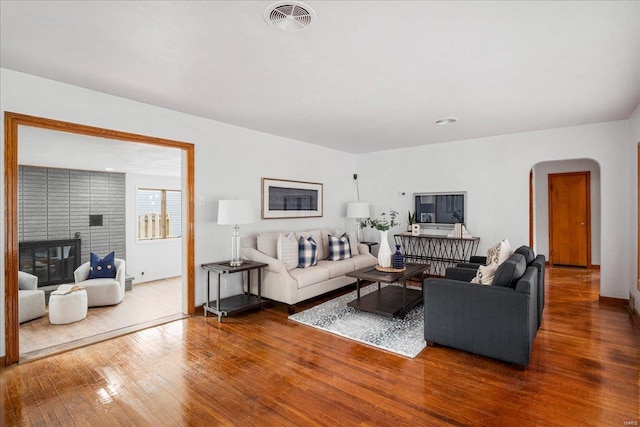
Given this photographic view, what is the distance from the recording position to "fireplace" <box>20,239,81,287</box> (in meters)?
5.32

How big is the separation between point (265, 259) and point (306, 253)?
1.92 feet

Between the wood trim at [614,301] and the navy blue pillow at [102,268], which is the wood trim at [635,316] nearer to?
the wood trim at [614,301]

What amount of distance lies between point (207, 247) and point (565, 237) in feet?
23.7

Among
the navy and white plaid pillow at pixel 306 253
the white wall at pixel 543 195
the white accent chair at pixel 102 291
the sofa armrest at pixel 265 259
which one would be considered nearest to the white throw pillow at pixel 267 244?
the sofa armrest at pixel 265 259

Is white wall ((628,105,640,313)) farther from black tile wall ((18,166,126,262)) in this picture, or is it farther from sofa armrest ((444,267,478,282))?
black tile wall ((18,166,126,262))

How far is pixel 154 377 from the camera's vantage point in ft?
8.23

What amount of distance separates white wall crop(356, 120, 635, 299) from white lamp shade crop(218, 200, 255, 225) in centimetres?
337

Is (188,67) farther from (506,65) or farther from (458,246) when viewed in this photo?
(458,246)

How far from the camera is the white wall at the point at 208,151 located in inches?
111

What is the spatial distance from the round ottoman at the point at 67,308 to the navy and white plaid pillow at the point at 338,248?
331cm

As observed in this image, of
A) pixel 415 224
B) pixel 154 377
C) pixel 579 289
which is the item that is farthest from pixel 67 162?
pixel 579 289

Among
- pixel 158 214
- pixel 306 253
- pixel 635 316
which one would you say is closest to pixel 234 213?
pixel 306 253

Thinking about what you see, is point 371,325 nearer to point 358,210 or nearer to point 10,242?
point 358,210

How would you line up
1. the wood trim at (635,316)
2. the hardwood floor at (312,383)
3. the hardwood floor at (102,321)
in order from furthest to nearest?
the wood trim at (635,316)
the hardwood floor at (102,321)
the hardwood floor at (312,383)
